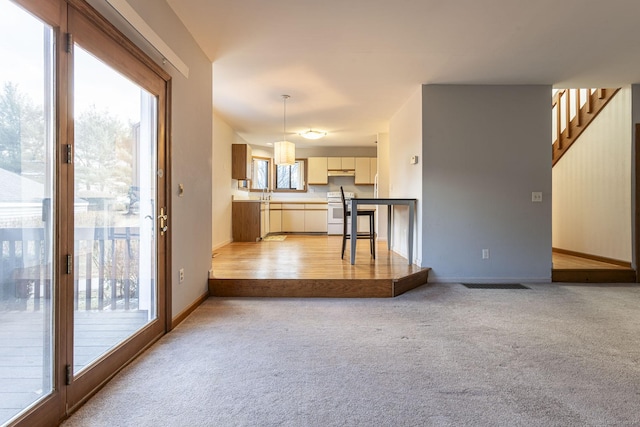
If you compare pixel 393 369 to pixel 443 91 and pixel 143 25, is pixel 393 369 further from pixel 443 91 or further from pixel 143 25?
pixel 443 91

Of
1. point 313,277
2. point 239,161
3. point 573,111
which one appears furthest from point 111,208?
point 573,111

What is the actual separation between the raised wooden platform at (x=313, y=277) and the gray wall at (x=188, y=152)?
0.41 meters

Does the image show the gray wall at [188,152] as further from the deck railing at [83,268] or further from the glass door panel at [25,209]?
the glass door panel at [25,209]

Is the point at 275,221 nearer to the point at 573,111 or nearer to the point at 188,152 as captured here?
the point at 188,152

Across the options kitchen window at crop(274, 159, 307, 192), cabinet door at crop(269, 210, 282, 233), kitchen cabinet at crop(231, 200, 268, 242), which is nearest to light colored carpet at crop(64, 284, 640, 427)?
kitchen cabinet at crop(231, 200, 268, 242)

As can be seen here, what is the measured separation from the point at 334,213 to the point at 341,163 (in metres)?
1.30

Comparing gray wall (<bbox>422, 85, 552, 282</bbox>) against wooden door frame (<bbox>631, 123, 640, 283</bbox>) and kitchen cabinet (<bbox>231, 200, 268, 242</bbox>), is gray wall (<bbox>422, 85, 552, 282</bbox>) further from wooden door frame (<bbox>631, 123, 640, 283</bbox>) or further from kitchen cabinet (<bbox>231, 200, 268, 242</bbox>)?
kitchen cabinet (<bbox>231, 200, 268, 242</bbox>)

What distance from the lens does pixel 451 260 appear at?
428 centimetres

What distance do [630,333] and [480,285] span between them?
63.1 inches

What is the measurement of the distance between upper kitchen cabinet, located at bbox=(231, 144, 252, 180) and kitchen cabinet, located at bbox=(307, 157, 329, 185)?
2040mm

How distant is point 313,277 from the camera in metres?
3.67

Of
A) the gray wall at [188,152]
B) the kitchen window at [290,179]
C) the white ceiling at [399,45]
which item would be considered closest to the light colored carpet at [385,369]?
the gray wall at [188,152]

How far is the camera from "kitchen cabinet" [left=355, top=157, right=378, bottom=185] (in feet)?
28.3

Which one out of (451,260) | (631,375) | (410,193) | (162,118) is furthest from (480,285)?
(162,118)
